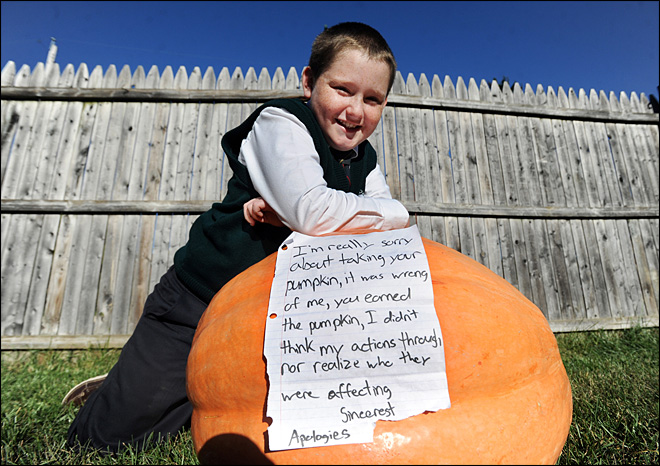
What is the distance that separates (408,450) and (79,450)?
72.9 inches

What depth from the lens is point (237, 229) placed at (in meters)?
1.64

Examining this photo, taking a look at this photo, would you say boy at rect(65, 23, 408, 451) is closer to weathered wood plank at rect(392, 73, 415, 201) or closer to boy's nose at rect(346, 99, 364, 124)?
boy's nose at rect(346, 99, 364, 124)

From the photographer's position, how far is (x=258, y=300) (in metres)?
1.09

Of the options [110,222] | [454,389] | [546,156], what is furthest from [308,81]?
[546,156]

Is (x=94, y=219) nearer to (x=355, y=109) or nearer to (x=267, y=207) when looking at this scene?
(x=267, y=207)

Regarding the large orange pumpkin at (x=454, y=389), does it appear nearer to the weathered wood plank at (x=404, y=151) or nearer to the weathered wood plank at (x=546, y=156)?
the weathered wood plank at (x=404, y=151)

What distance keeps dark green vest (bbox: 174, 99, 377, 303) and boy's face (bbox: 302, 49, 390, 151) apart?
0.20 ft

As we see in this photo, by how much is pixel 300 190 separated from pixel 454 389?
2.37 feet

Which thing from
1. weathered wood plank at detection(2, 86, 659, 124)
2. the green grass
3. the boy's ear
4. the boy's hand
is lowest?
the green grass

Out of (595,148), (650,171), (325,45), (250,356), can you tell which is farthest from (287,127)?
(650,171)

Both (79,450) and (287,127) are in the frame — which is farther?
(79,450)

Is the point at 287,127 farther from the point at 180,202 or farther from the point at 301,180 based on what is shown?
the point at 180,202

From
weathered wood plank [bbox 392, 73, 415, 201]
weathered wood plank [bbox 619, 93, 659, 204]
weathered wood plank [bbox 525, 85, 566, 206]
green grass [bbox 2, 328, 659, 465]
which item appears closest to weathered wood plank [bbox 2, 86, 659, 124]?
weathered wood plank [bbox 392, 73, 415, 201]

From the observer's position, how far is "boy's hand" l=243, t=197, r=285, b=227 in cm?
145
